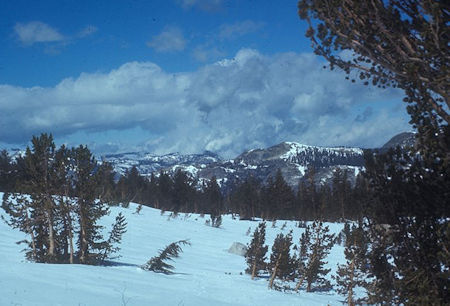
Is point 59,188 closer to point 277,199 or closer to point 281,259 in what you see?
point 281,259

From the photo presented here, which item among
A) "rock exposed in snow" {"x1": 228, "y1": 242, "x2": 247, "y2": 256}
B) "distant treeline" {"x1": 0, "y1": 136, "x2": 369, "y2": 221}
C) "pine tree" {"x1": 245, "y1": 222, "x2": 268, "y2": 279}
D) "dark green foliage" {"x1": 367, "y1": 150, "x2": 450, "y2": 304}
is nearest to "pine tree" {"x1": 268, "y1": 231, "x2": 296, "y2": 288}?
"pine tree" {"x1": 245, "y1": 222, "x2": 268, "y2": 279}

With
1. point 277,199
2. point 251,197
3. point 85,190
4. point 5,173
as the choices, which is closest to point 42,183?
point 85,190

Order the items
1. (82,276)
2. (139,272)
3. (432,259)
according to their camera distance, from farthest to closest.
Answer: (139,272) → (82,276) → (432,259)

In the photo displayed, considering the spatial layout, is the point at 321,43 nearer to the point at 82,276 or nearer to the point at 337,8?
the point at 337,8

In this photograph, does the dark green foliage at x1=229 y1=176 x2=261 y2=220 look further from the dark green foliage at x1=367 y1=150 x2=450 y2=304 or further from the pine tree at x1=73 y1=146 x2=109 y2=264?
the dark green foliage at x1=367 y1=150 x2=450 y2=304

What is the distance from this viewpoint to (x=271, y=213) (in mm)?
76188

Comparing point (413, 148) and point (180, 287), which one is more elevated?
point (413, 148)

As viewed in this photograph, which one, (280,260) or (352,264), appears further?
(280,260)

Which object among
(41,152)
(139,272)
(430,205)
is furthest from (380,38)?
(41,152)

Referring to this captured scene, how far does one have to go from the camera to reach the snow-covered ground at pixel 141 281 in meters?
11.2

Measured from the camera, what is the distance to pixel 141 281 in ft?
53.3

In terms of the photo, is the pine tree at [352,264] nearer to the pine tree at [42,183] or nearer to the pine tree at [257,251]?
the pine tree at [257,251]

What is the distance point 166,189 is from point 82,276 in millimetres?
65769

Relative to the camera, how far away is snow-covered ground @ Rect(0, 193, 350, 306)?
11.2 meters
